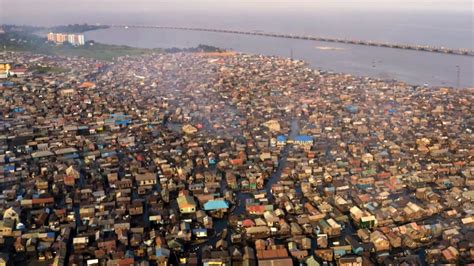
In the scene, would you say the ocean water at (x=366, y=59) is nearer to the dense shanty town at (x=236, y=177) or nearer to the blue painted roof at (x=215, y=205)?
the dense shanty town at (x=236, y=177)

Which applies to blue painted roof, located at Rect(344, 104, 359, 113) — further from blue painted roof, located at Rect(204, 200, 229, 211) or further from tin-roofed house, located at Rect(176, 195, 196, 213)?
tin-roofed house, located at Rect(176, 195, 196, 213)

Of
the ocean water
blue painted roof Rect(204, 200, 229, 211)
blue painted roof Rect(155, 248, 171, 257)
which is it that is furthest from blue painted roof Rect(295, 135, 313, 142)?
the ocean water

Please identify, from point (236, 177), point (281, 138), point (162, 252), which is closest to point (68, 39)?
point (281, 138)

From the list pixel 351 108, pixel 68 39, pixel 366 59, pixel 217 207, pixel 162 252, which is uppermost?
pixel 68 39

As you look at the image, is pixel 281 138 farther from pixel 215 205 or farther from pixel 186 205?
pixel 186 205

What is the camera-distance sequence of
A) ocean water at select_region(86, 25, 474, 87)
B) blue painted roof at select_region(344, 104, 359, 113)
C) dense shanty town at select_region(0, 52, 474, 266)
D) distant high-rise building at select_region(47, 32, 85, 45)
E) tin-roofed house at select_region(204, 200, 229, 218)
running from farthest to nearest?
distant high-rise building at select_region(47, 32, 85, 45) → ocean water at select_region(86, 25, 474, 87) → blue painted roof at select_region(344, 104, 359, 113) → tin-roofed house at select_region(204, 200, 229, 218) → dense shanty town at select_region(0, 52, 474, 266)

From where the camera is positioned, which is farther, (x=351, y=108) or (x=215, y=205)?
(x=351, y=108)

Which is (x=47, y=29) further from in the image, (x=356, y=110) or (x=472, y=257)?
(x=472, y=257)
